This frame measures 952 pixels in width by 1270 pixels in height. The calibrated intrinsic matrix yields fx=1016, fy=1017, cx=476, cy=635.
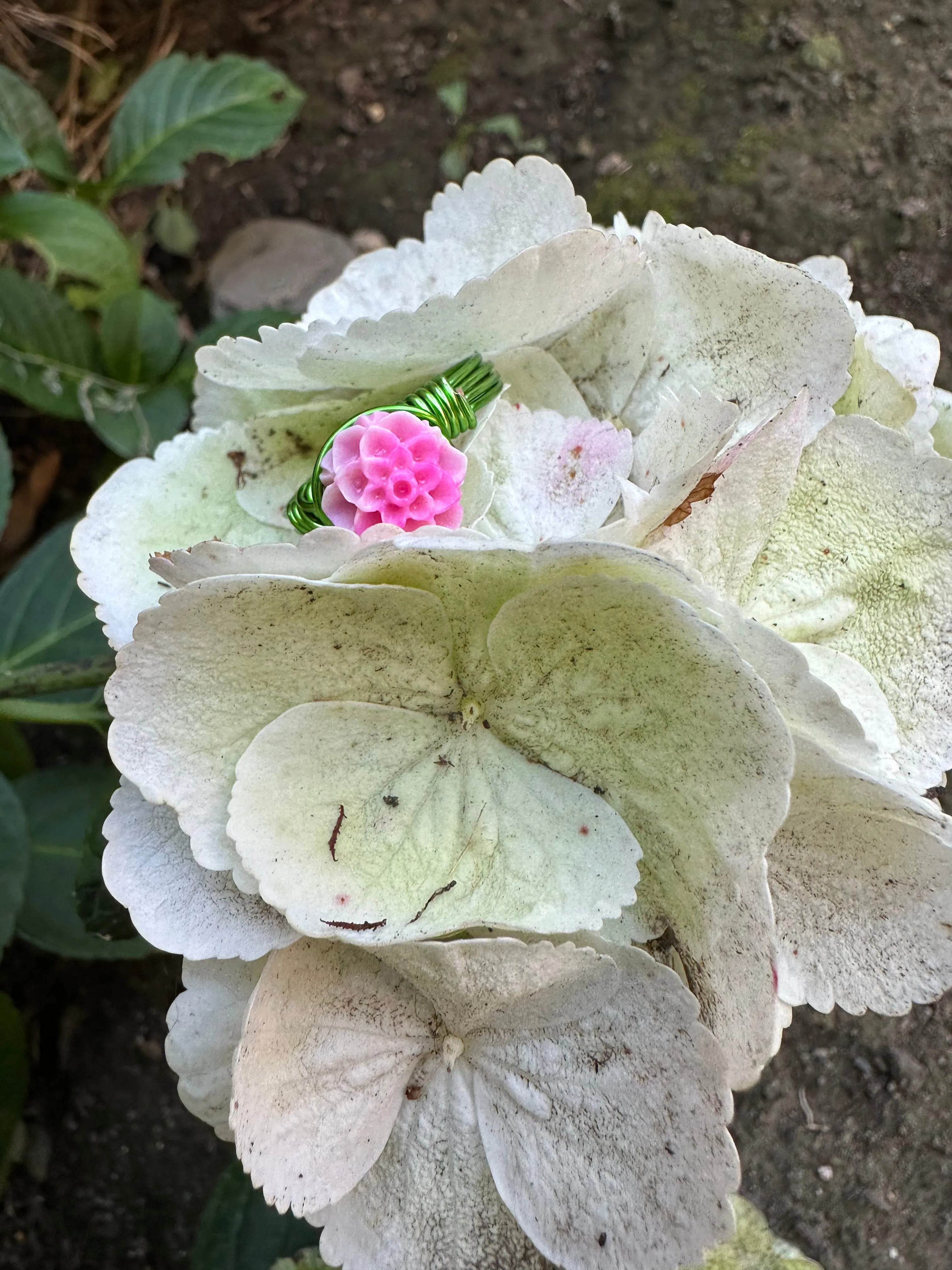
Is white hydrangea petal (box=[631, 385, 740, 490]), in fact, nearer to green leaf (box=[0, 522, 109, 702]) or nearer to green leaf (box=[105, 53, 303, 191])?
green leaf (box=[0, 522, 109, 702])

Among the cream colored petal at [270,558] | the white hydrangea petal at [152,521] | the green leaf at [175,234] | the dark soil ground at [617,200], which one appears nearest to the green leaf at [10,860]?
the dark soil ground at [617,200]

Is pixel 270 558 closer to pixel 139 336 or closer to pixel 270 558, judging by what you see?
pixel 270 558

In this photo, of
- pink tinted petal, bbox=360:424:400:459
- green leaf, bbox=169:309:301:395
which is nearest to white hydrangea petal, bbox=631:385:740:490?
pink tinted petal, bbox=360:424:400:459

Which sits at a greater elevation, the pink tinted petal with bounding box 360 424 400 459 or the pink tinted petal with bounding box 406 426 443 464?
the pink tinted petal with bounding box 406 426 443 464

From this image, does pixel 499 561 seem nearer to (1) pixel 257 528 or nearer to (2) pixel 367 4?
(1) pixel 257 528

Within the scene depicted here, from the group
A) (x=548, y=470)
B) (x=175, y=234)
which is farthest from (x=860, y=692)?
(x=175, y=234)

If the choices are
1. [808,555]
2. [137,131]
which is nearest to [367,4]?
[137,131]
